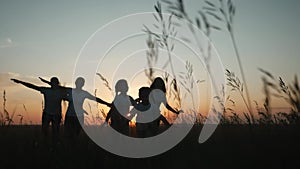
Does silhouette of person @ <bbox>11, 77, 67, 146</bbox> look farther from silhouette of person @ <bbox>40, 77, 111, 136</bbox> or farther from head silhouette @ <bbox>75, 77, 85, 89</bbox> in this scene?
head silhouette @ <bbox>75, 77, 85, 89</bbox>

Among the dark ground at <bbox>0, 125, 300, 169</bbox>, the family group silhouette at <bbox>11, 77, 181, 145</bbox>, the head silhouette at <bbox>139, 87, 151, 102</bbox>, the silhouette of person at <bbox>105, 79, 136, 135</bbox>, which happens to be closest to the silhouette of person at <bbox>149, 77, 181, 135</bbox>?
the family group silhouette at <bbox>11, 77, 181, 145</bbox>

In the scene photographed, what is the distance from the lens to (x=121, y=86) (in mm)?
7371

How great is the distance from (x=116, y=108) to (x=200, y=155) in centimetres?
338

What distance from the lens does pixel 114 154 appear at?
14.1ft

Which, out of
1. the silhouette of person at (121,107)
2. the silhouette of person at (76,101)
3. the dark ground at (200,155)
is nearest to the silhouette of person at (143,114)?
the silhouette of person at (121,107)

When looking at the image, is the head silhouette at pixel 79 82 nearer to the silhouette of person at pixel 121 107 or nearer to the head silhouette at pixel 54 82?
the head silhouette at pixel 54 82

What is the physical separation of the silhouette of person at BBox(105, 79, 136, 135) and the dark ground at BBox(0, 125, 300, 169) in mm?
2184

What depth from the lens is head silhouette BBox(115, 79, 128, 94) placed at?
7363 mm

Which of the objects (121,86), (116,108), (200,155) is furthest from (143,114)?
(200,155)

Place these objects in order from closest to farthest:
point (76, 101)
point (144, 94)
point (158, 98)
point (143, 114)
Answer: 1. point (158, 98)
2. point (144, 94)
3. point (143, 114)
4. point (76, 101)

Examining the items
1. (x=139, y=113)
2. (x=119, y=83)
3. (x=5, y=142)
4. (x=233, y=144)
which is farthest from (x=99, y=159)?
(x=119, y=83)

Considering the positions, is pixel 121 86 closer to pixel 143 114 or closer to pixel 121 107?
pixel 121 107

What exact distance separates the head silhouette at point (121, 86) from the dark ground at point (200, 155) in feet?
8.30

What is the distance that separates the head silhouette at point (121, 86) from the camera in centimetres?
736
